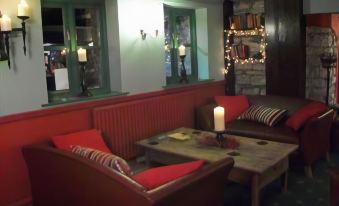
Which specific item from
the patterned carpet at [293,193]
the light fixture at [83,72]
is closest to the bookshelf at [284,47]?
the patterned carpet at [293,193]

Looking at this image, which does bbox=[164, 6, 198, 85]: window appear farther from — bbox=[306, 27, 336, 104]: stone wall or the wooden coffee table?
bbox=[306, 27, 336, 104]: stone wall

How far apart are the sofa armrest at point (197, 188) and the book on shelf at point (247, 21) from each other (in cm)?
319

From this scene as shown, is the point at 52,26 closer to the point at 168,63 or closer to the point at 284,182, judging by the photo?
the point at 168,63

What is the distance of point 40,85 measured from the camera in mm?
3471

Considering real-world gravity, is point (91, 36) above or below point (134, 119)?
above

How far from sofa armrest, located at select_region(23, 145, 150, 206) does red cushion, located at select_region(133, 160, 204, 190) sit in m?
0.15

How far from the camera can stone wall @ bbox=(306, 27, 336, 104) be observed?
17.2 ft

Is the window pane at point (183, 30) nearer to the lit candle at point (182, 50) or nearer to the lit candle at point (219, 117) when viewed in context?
the lit candle at point (182, 50)

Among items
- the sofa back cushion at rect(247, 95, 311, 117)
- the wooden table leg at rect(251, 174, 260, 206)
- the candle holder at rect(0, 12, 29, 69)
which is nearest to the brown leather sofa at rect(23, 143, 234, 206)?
the wooden table leg at rect(251, 174, 260, 206)

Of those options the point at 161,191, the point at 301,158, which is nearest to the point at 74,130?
the point at 161,191

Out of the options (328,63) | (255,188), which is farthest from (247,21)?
(255,188)

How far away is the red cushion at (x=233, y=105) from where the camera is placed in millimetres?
4879

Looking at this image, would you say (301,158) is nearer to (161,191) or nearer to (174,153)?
(174,153)

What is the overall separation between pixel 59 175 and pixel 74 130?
103 cm
